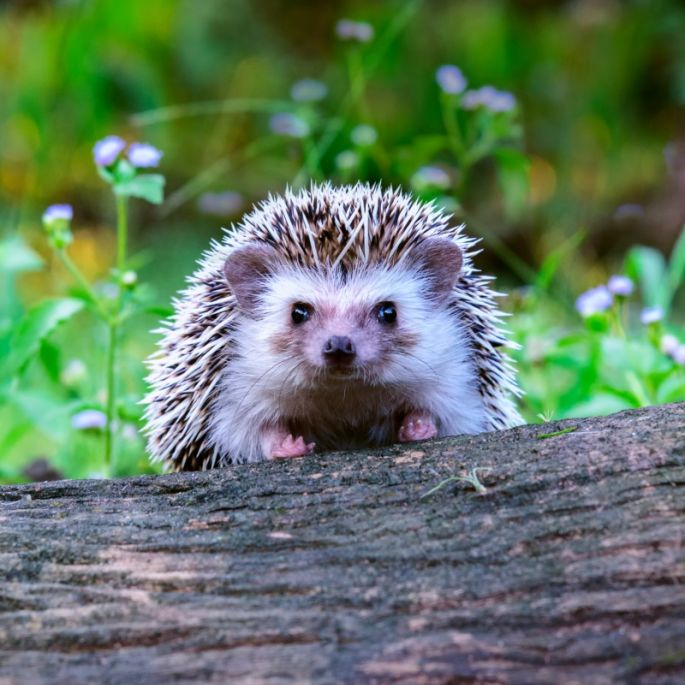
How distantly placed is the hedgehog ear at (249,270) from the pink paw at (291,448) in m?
0.42

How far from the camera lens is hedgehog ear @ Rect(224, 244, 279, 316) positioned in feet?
10.4

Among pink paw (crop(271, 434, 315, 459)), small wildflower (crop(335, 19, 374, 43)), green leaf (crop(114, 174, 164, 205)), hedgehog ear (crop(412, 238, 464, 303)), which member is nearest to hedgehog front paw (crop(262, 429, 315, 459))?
pink paw (crop(271, 434, 315, 459))

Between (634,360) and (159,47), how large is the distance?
668 centimetres

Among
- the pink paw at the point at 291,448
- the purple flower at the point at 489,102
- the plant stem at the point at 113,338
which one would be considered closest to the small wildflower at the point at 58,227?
the plant stem at the point at 113,338

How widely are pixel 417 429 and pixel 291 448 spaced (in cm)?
37

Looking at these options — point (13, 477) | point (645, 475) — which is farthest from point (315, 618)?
point (13, 477)

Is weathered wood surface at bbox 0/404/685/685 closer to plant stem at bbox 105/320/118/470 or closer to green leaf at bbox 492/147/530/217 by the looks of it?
plant stem at bbox 105/320/118/470

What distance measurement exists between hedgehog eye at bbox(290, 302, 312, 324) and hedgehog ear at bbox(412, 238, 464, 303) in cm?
37

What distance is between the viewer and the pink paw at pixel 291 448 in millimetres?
3004

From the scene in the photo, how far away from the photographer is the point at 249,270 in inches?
125

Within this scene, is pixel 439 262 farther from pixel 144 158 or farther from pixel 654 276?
pixel 654 276

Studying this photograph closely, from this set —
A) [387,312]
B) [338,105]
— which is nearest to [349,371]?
[387,312]

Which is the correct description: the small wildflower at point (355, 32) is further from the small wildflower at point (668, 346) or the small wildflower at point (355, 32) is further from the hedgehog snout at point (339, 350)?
the hedgehog snout at point (339, 350)

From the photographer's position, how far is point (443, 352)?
3.17 meters
